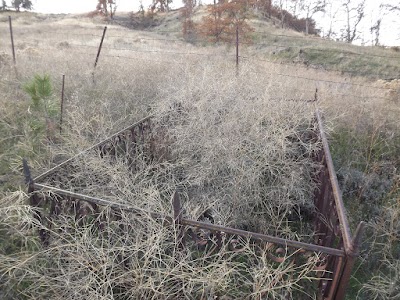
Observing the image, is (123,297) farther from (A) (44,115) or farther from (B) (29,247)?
(A) (44,115)

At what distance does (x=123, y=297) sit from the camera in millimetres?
2244

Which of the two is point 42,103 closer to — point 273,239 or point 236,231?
point 236,231

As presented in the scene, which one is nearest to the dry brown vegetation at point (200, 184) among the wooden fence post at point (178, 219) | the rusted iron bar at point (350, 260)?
the wooden fence post at point (178, 219)

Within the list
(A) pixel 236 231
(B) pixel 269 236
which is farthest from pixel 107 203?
(B) pixel 269 236

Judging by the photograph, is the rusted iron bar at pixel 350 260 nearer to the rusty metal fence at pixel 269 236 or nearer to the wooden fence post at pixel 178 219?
the rusty metal fence at pixel 269 236

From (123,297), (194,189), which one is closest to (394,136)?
(194,189)

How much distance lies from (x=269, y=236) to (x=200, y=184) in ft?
5.33

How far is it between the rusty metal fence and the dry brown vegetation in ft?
0.37

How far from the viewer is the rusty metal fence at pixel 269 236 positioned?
5.66 ft

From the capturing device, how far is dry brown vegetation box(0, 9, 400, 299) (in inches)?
86.2

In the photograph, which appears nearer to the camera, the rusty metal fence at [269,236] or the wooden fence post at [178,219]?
the rusty metal fence at [269,236]

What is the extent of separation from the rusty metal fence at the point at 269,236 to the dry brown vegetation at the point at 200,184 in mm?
114

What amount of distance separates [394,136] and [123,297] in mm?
4657

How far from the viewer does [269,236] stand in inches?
73.3
